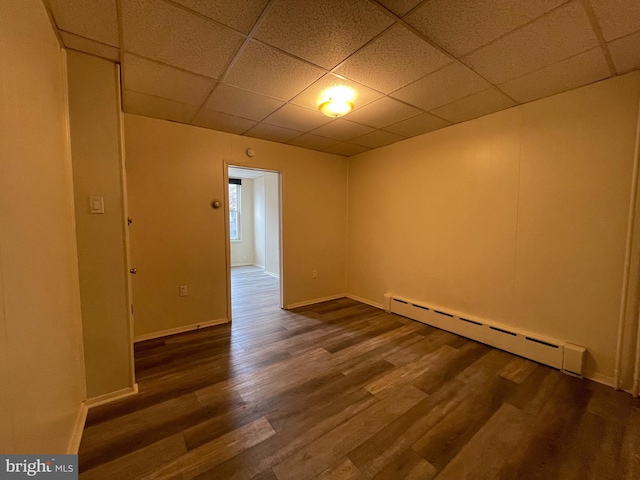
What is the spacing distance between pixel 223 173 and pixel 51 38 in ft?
5.85

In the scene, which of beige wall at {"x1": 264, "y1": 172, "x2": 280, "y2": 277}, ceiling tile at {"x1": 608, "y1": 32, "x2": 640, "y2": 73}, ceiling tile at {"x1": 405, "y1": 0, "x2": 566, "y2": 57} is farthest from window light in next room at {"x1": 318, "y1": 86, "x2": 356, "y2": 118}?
beige wall at {"x1": 264, "y1": 172, "x2": 280, "y2": 277}

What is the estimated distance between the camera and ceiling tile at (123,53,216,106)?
1774 mm

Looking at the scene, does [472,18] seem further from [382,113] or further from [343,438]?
[343,438]

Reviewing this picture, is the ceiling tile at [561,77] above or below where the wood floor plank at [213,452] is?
above

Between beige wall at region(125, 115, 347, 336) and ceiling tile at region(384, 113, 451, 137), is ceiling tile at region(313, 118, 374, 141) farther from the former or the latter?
beige wall at region(125, 115, 347, 336)

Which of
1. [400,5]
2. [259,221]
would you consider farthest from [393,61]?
[259,221]

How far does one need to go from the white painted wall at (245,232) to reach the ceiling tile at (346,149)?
4247mm

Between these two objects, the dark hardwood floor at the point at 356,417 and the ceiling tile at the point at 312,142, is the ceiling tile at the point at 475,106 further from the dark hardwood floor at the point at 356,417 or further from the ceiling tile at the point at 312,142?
the dark hardwood floor at the point at 356,417

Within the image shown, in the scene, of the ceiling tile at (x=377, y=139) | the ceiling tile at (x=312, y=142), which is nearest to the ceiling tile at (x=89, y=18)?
the ceiling tile at (x=312, y=142)

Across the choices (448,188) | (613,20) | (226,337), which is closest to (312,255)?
(226,337)

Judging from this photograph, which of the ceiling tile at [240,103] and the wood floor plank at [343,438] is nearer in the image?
the wood floor plank at [343,438]

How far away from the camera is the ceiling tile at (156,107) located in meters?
2.24

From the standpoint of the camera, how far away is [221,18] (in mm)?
1364

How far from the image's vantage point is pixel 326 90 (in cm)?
211
